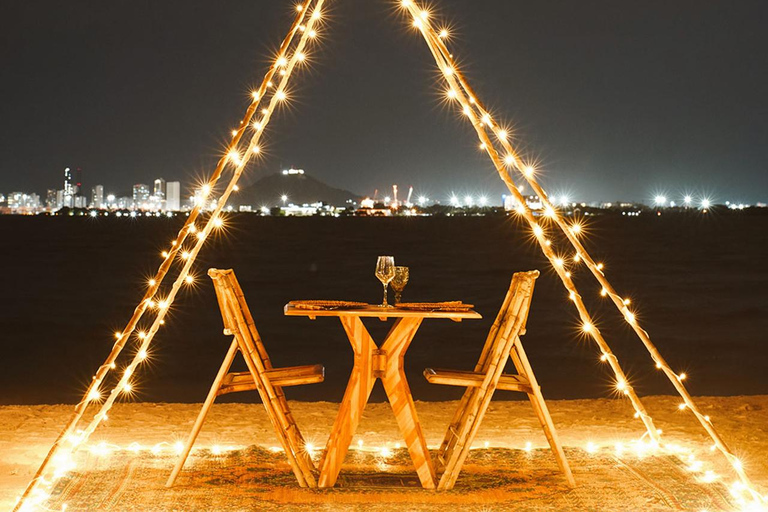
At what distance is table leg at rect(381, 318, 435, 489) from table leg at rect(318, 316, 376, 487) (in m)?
0.09

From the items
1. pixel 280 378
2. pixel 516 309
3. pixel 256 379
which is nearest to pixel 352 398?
pixel 280 378

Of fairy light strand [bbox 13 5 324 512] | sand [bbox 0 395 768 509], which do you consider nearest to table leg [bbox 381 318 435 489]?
fairy light strand [bbox 13 5 324 512]

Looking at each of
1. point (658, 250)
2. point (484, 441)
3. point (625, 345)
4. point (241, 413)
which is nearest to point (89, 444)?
point (241, 413)

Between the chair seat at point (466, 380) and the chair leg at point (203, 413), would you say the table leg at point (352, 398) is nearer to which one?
the chair seat at point (466, 380)

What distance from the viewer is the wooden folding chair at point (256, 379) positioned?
472 cm

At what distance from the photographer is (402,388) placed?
15.7 ft

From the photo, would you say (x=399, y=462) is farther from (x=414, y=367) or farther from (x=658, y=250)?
(x=658, y=250)

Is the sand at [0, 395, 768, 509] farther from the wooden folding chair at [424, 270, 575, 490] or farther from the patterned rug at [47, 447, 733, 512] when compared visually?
the wooden folding chair at [424, 270, 575, 490]

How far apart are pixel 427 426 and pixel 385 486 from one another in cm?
225

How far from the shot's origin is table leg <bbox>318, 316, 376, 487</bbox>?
15.6 feet

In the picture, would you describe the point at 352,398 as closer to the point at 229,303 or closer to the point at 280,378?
the point at 280,378

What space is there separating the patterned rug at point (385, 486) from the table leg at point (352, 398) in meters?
0.17

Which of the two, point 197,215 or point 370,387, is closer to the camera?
point 370,387

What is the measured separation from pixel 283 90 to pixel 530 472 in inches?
106
